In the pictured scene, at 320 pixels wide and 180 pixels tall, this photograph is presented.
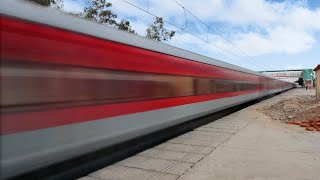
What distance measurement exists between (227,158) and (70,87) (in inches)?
151

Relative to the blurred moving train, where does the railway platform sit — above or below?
below

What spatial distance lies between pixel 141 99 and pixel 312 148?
14.5 feet

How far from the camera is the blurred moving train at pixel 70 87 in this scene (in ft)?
15.6

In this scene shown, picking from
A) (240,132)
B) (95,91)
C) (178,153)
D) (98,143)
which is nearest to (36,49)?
(95,91)

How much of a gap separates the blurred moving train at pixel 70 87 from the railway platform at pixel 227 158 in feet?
2.03

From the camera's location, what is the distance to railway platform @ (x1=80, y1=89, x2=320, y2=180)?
6.43m

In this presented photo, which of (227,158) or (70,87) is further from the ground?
(70,87)

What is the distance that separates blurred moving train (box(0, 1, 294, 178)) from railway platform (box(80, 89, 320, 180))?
2.03ft

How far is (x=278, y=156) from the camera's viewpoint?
7883mm

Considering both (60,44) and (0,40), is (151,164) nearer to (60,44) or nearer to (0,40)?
(60,44)

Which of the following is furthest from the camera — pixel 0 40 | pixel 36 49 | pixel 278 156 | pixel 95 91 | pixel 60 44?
pixel 278 156

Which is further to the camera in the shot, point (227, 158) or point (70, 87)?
point (227, 158)

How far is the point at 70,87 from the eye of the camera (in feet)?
19.0

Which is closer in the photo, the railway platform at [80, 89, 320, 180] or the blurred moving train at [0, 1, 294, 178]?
the blurred moving train at [0, 1, 294, 178]
